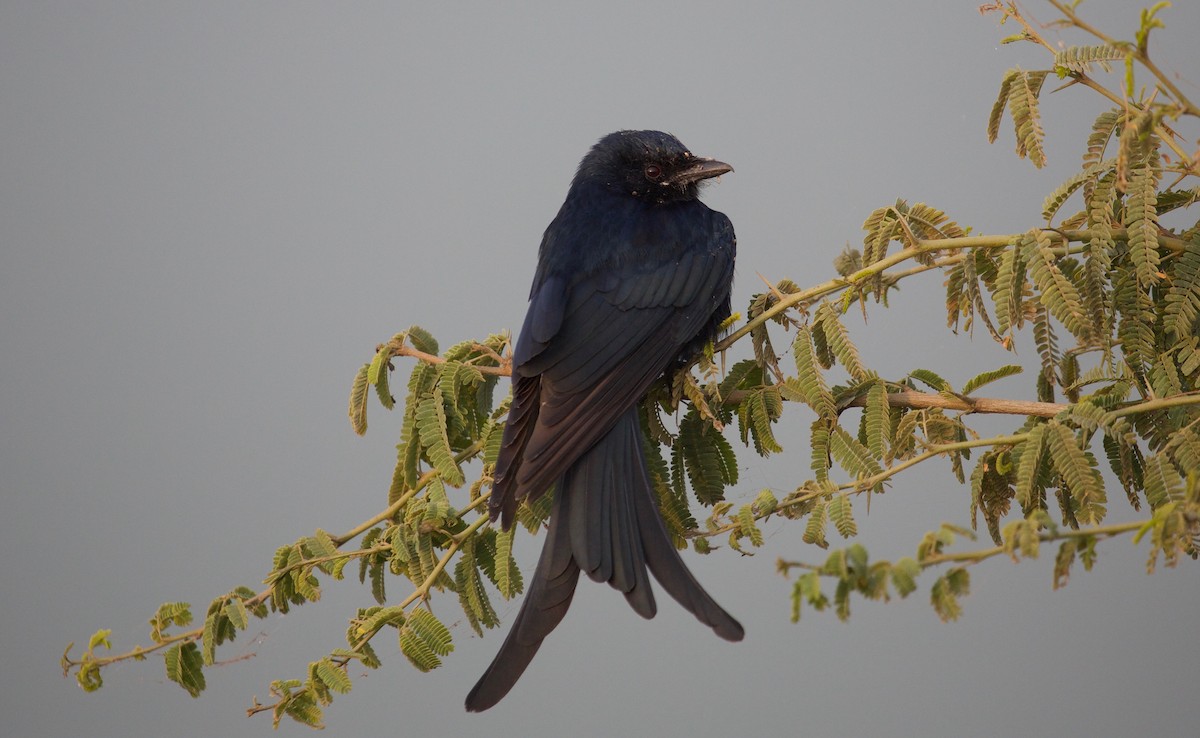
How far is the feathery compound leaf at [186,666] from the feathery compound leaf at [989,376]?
129 cm

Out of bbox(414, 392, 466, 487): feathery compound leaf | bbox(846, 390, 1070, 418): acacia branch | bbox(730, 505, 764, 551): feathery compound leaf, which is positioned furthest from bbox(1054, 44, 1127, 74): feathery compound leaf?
bbox(414, 392, 466, 487): feathery compound leaf

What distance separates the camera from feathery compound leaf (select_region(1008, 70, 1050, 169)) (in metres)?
1.61

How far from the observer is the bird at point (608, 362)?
1796 mm

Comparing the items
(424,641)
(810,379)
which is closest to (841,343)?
(810,379)

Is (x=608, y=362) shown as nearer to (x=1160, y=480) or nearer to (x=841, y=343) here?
(x=841, y=343)

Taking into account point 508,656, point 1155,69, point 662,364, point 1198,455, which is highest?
point 662,364

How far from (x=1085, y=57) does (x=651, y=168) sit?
4.25ft

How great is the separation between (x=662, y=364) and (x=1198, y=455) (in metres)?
0.98

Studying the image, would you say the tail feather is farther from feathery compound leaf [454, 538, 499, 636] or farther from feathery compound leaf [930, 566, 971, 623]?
feathery compound leaf [930, 566, 971, 623]

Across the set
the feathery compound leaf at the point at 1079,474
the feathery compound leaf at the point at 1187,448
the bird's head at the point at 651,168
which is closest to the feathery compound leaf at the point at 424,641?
the feathery compound leaf at the point at 1079,474

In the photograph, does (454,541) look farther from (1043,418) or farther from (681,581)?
(1043,418)

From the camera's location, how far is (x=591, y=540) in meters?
1.85

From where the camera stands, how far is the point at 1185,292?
1.55m

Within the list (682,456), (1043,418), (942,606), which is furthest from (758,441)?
(942,606)
